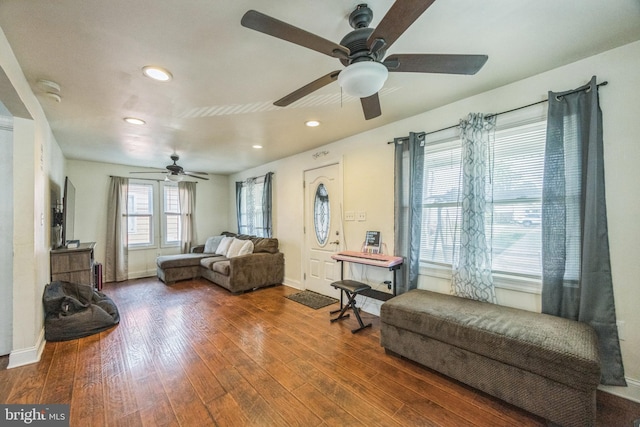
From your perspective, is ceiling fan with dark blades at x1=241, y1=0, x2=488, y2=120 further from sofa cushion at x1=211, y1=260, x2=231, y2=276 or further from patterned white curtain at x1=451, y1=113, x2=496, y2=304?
sofa cushion at x1=211, y1=260, x2=231, y2=276

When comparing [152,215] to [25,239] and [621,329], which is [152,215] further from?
[621,329]

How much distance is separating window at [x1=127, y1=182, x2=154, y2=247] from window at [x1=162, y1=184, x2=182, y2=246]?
273 mm

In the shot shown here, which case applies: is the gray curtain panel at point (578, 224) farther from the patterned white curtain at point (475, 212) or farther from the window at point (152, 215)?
the window at point (152, 215)

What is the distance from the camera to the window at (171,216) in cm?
594

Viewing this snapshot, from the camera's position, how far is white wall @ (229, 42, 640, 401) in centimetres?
177

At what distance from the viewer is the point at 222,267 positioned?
177 inches

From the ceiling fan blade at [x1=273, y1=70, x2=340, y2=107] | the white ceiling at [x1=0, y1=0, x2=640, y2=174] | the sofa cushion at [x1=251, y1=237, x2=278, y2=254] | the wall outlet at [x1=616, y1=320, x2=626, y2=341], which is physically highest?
the white ceiling at [x1=0, y1=0, x2=640, y2=174]

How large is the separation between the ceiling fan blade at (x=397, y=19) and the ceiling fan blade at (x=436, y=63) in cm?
15

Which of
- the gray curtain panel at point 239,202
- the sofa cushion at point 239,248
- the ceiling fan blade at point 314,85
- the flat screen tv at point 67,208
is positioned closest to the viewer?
the ceiling fan blade at point 314,85

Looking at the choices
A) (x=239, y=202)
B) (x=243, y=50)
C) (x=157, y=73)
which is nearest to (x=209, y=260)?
(x=239, y=202)

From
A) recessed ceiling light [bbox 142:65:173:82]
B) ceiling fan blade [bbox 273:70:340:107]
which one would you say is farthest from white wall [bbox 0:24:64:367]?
ceiling fan blade [bbox 273:70:340:107]

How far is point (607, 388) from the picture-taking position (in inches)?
72.7

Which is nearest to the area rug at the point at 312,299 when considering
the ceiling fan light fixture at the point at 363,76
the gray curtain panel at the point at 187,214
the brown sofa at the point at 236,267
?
the brown sofa at the point at 236,267

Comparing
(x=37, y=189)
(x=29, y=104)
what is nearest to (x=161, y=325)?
(x=37, y=189)
